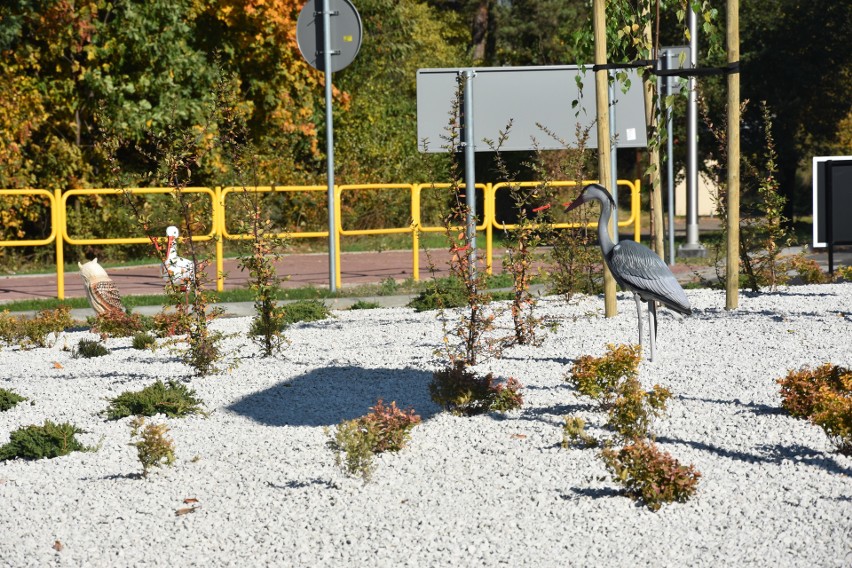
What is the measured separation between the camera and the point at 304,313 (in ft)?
32.3

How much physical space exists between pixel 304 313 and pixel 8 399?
124 inches

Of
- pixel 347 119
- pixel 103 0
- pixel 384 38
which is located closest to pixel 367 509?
pixel 103 0

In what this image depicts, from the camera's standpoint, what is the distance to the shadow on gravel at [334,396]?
21.1 feet

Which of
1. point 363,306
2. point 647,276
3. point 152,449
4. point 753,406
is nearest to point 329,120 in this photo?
point 363,306

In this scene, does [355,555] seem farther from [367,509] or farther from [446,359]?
[446,359]

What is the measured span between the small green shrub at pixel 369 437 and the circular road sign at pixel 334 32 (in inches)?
293

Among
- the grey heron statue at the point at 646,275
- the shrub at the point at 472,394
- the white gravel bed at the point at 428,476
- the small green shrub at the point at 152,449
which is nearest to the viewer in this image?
the white gravel bed at the point at 428,476

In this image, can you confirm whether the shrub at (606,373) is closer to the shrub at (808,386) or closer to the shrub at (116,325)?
the shrub at (808,386)

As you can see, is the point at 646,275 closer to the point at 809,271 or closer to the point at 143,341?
the point at 143,341

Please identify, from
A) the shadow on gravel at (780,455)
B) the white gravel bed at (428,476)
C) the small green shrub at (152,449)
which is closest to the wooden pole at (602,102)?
the white gravel bed at (428,476)

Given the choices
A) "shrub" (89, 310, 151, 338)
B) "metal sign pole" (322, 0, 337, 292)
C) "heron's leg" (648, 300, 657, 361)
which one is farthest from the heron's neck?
"metal sign pole" (322, 0, 337, 292)

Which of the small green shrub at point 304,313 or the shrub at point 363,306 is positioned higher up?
the small green shrub at point 304,313

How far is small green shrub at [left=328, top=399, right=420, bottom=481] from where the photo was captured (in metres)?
5.27

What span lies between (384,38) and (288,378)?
72.9 feet
